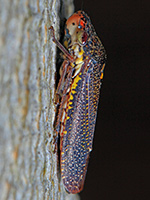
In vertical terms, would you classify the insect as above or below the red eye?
below

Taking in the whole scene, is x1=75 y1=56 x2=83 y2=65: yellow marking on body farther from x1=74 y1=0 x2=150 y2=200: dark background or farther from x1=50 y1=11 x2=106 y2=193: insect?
x1=74 y1=0 x2=150 y2=200: dark background

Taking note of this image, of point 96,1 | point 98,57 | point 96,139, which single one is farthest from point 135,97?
point 98,57

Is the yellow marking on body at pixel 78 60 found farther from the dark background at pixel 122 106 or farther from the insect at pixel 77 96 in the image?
the dark background at pixel 122 106

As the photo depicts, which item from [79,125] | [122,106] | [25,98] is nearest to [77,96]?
[79,125]

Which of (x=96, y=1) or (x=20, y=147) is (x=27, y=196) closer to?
(x=20, y=147)

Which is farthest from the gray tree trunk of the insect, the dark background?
the dark background

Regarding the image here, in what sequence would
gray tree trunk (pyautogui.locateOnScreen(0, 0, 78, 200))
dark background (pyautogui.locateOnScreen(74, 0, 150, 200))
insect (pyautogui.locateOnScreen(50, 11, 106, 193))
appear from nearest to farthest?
gray tree trunk (pyautogui.locateOnScreen(0, 0, 78, 200)), insect (pyautogui.locateOnScreen(50, 11, 106, 193)), dark background (pyautogui.locateOnScreen(74, 0, 150, 200))

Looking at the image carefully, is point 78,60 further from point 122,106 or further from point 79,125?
point 122,106
